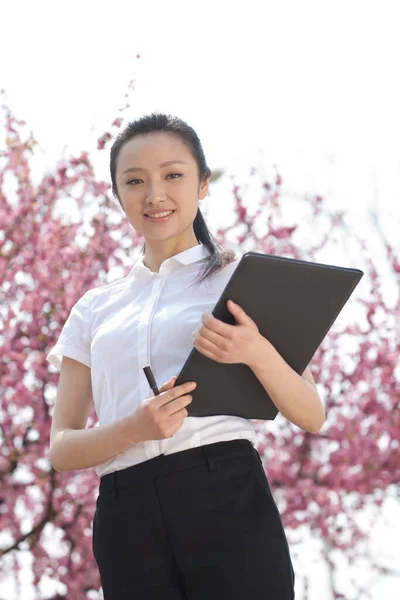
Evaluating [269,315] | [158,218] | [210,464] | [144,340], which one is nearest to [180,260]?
[158,218]

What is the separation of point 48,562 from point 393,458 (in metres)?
1.71

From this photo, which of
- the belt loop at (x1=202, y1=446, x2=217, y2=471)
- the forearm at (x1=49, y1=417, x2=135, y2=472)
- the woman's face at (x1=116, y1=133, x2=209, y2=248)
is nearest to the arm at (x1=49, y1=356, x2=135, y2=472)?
the forearm at (x1=49, y1=417, x2=135, y2=472)

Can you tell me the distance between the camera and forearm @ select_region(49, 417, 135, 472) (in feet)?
4.78

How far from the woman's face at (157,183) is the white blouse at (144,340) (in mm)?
77

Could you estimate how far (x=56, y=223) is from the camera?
12.9 feet

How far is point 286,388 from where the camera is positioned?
57.9 inches

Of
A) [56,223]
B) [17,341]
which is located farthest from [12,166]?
[17,341]

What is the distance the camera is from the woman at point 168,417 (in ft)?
4.64

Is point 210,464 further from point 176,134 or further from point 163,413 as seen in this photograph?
point 176,134

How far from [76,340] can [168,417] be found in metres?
0.41

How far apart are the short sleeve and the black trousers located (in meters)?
0.31

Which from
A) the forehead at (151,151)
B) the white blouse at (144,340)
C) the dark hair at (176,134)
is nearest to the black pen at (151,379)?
the white blouse at (144,340)

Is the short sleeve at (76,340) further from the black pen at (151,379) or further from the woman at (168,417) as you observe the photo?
the black pen at (151,379)

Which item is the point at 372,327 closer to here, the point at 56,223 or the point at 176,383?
the point at 56,223
